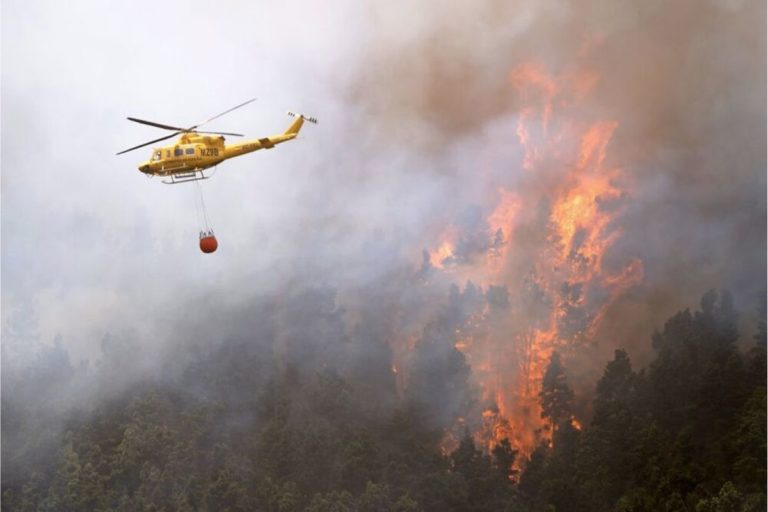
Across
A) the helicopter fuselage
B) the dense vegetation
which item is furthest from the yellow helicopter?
the dense vegetation

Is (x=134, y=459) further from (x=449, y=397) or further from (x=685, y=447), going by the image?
(x=685, y=447)

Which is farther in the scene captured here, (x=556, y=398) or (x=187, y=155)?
(x=556, y=398)

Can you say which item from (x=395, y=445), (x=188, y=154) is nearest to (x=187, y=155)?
(x=188, y=154)

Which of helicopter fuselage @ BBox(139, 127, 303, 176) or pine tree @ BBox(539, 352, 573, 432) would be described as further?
pine tree @ BBox(539, 352, 573, 432)

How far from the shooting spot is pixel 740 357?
92312mm

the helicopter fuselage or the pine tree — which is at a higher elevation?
the helicopter fuselage

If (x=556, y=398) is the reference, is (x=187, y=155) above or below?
above

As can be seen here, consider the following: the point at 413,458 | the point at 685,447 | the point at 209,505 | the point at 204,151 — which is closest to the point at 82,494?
the point at 209,505

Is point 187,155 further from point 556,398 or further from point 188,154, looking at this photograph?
point 556,398

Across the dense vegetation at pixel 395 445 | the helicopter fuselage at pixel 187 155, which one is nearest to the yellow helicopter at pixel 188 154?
the helicopter fuselage at pixel 187 155

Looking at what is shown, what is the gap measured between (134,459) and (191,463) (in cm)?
463

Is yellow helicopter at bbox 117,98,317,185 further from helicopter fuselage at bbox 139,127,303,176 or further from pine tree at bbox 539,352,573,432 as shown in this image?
pine tree at bbox 539,352,573,432

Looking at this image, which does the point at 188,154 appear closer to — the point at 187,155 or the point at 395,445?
the point at 187,155

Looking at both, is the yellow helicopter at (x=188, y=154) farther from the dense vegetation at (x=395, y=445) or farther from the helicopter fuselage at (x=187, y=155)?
the dense vegetation at (x=395, y=445)
